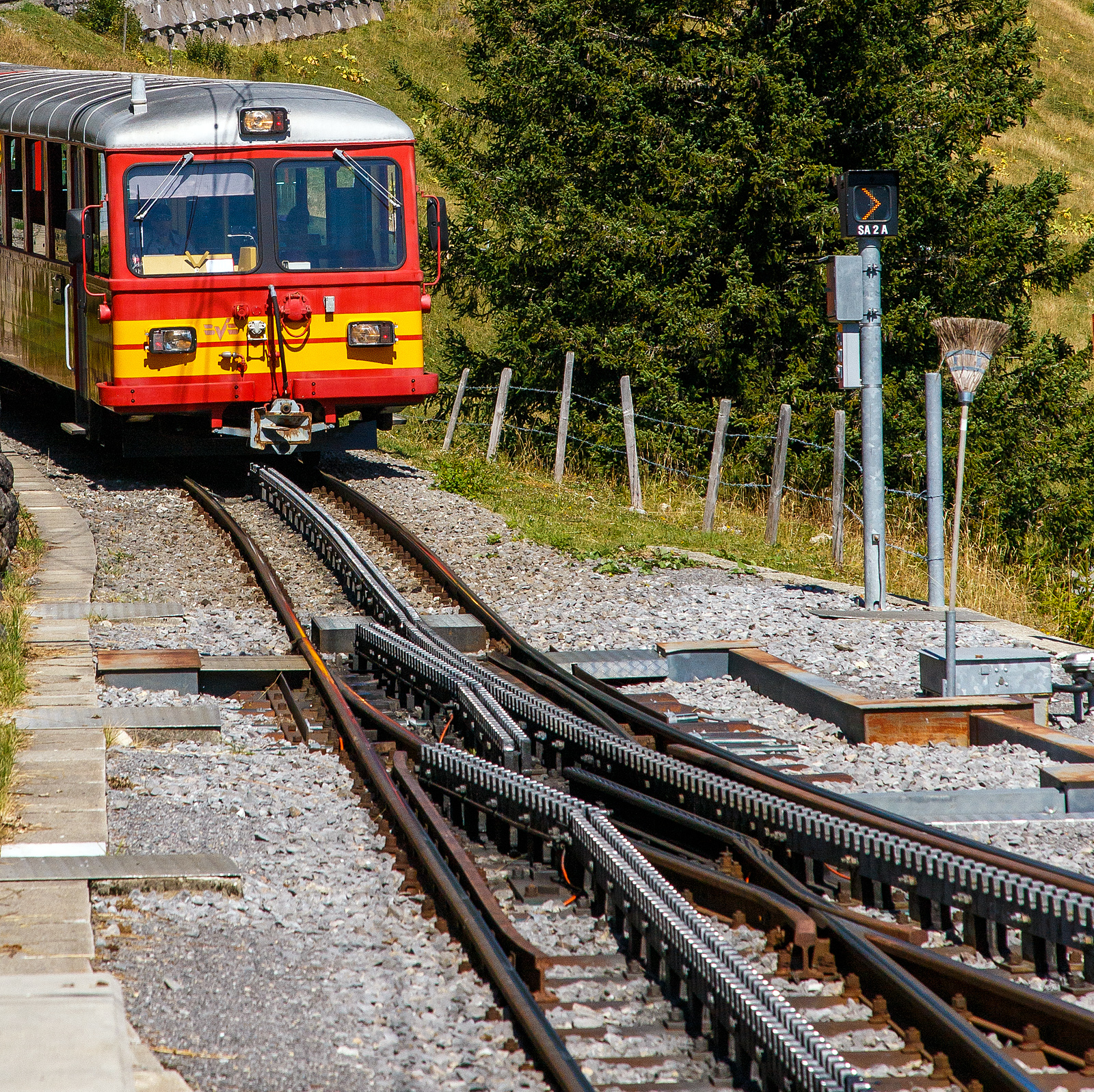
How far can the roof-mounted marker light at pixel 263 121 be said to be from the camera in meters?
13.7

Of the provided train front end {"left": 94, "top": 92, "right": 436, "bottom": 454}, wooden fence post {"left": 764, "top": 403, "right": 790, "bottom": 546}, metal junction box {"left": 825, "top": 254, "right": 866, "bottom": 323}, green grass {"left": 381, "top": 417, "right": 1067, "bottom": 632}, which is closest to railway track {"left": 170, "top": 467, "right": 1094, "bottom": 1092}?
metal junction box {"left": 825, "top": 254, "right": 866, "bottom": 323}

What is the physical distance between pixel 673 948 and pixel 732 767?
6.98 ft

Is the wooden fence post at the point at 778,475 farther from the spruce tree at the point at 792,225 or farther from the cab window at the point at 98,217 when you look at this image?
the cab window at the point at 98,217

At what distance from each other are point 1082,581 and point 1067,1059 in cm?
1093

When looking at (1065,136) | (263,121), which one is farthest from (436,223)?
(1065,136)

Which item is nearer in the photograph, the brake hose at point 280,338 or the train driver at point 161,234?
the train driver at point 161,234

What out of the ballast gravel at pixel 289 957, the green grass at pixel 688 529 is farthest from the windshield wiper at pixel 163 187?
the ballast gravel at pixel 289 957

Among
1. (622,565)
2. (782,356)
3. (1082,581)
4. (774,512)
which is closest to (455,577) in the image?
(622,565)

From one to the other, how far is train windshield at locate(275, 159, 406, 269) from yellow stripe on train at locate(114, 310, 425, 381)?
0.52 metres

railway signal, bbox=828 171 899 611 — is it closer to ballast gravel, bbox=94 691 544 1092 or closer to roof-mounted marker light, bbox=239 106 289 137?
ballast gravel, bbox=94 691 544 1092

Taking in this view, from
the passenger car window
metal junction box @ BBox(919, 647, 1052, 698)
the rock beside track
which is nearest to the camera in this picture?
metal junction box @ BBox(919, 647, 1052, 698)

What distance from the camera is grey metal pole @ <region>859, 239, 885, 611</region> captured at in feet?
34.8

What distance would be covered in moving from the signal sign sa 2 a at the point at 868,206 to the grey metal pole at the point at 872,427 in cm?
14

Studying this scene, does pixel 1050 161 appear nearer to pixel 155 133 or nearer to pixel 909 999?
pixel 155 133
